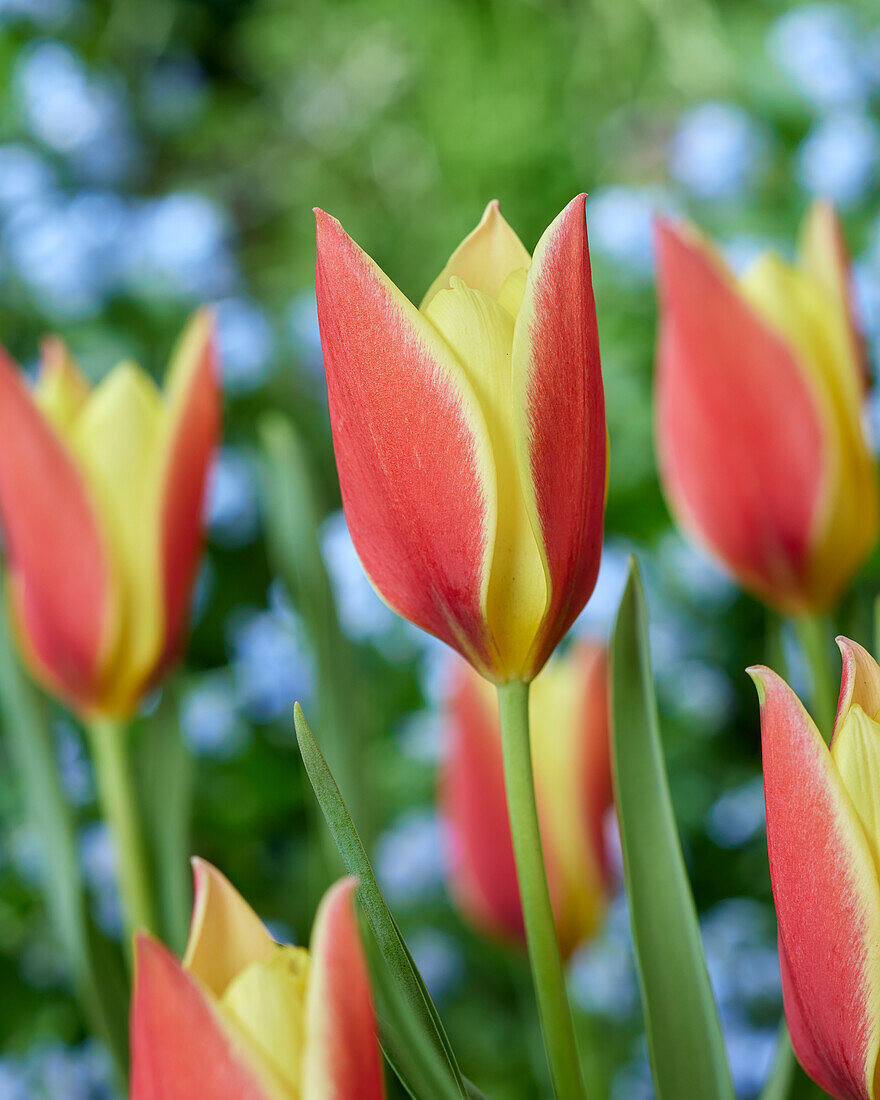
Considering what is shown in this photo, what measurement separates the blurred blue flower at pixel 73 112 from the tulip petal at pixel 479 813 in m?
1.09

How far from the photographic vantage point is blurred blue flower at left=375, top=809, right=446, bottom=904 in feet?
3.02

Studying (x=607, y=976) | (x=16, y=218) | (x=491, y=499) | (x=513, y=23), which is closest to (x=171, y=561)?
(x=491, y=499)

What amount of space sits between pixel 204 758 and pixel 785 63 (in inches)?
42.3

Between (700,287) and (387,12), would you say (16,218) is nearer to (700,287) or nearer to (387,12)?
(387,12)

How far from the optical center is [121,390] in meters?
0.35

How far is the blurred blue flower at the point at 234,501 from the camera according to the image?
1160mm

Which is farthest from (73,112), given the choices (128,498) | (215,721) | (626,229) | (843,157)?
(128,498)

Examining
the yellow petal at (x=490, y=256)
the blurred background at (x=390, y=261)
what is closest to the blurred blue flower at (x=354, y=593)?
the blurred background at (x=390, y=261)

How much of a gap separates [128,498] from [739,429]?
0.18m

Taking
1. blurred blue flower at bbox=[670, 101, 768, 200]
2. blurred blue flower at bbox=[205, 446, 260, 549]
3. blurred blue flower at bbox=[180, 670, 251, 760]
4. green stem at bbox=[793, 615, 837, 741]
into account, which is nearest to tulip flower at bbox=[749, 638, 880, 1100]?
green stem at bbox=[793, 615, 837, 741]

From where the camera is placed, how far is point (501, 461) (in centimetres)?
22

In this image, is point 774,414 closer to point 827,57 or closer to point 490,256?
point 490,256

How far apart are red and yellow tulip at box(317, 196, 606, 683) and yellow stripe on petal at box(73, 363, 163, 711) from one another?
143 millimetres

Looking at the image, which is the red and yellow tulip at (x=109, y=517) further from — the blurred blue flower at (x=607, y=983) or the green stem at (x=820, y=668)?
the blurred blue flower at (x=607, y=983)
